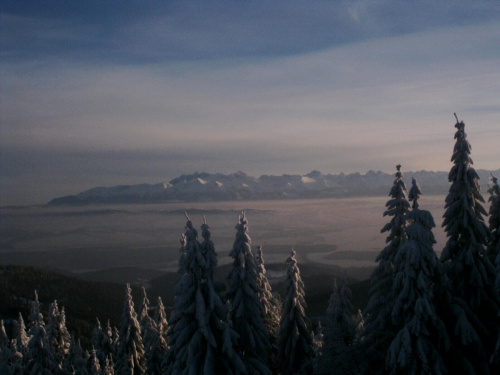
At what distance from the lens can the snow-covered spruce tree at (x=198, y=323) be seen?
55.3 feet

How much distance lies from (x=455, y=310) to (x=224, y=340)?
9.37m

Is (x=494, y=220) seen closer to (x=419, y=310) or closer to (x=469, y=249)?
(x=469, y=249)

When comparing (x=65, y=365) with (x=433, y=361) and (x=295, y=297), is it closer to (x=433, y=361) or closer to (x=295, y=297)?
(x=295, y=297)

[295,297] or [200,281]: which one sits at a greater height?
[200,281]

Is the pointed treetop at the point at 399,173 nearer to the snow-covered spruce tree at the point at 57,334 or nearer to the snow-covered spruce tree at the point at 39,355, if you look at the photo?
the snow-covered spruce tree at the point at 39,355

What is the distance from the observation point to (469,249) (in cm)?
1734

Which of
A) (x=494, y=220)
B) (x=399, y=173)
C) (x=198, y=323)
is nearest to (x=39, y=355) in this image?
(x=198, y=323)

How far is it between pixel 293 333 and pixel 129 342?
55.2 ft

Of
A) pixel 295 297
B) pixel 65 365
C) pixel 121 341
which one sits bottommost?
pixel 65 365

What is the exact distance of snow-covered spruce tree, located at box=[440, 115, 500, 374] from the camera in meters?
17.3

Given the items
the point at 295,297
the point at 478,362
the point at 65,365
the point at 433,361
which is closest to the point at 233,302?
the point at 295,297

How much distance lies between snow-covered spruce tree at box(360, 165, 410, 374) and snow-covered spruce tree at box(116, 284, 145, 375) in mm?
20116

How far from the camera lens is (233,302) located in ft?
64.3

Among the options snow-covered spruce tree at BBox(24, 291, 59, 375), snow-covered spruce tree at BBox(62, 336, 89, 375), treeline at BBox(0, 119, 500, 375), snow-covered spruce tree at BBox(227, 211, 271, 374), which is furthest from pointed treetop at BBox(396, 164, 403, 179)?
snow-covered spruce tree at BBox(62, 336, 89, 375)
